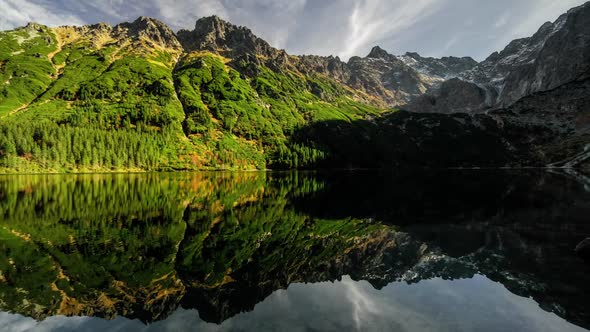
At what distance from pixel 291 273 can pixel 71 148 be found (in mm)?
174180

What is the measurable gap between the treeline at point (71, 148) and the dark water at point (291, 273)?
445ft

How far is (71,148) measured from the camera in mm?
152250

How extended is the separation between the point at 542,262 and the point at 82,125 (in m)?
226

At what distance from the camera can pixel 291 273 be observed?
63.9ft

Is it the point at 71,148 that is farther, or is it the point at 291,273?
the point at 71,148

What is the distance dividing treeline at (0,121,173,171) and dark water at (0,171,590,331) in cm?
13549

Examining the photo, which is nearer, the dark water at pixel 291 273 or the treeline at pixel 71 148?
the dark water at pixel 291 273

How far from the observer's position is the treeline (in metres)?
140

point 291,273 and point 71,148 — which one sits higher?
point 71,148

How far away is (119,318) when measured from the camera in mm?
13695

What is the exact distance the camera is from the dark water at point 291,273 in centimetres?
1385

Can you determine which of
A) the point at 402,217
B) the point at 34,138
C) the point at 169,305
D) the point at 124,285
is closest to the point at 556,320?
the point at 169,305

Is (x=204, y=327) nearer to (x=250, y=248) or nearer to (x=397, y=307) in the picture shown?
(x=397, y=307)

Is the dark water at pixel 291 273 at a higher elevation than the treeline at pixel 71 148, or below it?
below
